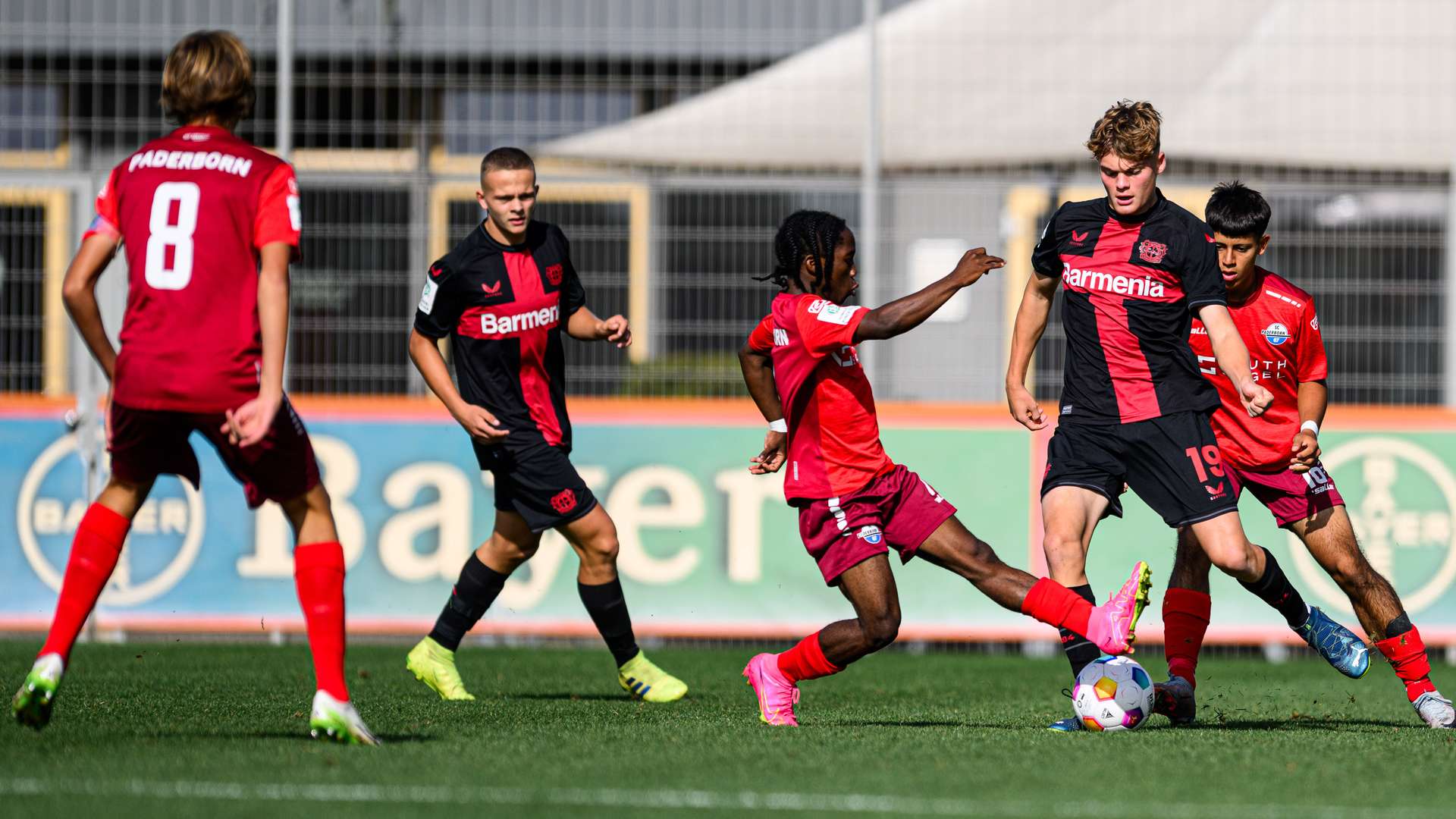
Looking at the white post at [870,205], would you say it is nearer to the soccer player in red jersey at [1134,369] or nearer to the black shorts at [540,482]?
the black shorts at [540,482]

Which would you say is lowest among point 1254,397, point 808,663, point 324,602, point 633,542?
point 633,542

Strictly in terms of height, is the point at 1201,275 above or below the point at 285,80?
below

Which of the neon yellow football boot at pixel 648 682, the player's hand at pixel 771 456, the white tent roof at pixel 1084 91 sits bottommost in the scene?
the neon yellow football boot at pixel 648 682

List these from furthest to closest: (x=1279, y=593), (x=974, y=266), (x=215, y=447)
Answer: (x=1279, y=593)
(x=974, y=266)
(x=215, y=447)

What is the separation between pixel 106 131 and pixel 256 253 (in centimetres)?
608

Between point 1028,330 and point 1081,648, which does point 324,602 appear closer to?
point 1081,648

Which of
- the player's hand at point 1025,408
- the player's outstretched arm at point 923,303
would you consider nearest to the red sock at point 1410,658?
the player's hand at point 1025,408

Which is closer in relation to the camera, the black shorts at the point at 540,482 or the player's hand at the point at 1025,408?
the player's hand at the point at 1025,408

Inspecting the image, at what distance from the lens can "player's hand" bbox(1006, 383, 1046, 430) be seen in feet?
20.3

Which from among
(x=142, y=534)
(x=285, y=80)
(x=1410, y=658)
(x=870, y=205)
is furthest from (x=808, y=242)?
(x=285, y=80)

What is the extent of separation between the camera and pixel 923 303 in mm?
5453

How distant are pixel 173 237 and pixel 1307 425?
377 cm

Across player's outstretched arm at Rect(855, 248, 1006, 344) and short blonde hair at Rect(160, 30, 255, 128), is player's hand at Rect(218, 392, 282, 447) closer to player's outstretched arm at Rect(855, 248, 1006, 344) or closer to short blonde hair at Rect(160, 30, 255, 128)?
short blonde hair at Rect(160, 30, 255, 128)

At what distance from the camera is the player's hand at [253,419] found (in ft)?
15.9
